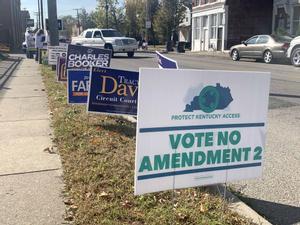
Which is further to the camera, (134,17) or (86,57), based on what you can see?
(134,17)

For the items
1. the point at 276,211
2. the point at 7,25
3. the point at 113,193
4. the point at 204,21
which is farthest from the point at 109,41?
the point at 276,211

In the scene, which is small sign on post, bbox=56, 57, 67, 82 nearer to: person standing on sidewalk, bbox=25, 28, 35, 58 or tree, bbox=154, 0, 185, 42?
person standing on sidewalk, bbox=25, 28, 35, 58

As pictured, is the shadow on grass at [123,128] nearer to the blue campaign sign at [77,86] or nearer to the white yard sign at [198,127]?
the blue campaign sign at [77,86]

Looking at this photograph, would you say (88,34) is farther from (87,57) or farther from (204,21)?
(87,57)

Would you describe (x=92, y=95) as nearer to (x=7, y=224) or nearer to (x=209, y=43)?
(x=7, y=224)

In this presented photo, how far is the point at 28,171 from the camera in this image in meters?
5.32

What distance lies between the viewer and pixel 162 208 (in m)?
4.06

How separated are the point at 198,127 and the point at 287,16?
31062 mm

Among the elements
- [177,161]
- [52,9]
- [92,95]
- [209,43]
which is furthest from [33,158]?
[209,43]

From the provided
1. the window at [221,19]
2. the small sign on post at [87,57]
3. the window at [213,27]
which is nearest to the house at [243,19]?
the window at [221,19]

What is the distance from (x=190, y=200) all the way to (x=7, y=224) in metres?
1.65

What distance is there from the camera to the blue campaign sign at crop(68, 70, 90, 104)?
26.6 ft

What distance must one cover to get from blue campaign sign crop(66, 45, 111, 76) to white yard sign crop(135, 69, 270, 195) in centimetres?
578

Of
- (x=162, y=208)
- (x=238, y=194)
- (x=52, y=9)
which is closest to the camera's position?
(x=162, y=208)
